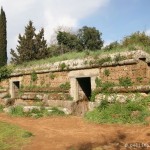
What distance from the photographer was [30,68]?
47.8 ft

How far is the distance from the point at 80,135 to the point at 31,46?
22.6 meters

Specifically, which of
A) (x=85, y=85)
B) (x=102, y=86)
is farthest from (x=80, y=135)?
(x=85, y=85)

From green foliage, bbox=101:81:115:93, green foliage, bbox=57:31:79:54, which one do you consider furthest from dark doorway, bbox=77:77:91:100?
green foliage, bbox=57:31:79:54

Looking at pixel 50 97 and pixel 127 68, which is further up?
pixel 127 68

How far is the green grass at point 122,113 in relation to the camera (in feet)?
28.3

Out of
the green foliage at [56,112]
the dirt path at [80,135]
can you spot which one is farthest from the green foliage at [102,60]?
the green foliage at [56,112]

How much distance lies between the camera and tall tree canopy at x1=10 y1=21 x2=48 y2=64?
29.1m

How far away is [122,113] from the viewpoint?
9000mm

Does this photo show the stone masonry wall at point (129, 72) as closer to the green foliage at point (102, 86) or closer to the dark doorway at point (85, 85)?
the green foliage at point (102, 86)

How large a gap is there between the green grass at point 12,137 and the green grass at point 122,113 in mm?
2650

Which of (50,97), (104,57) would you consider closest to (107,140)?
(104,57)

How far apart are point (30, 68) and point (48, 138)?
7428 mm

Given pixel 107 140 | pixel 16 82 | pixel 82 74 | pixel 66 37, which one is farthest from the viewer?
pixel 66 37

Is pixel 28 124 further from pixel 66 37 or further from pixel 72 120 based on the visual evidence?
pixel 66 37
